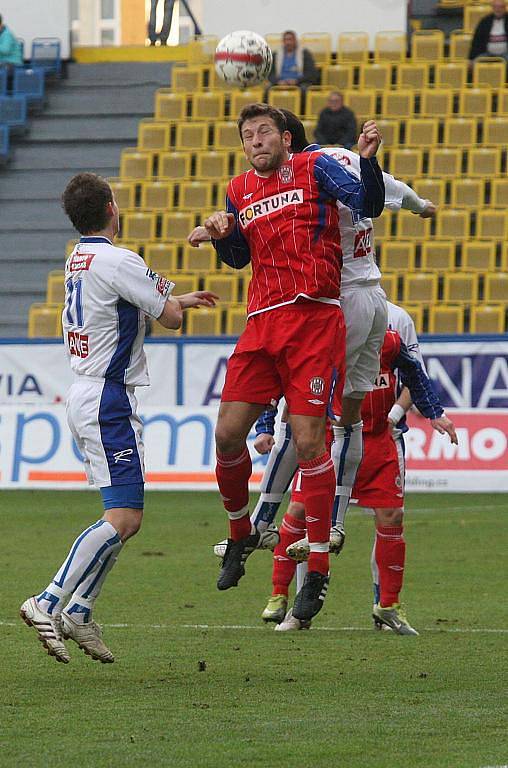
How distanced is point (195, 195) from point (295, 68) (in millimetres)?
2469

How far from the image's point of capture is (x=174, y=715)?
17.5 feet

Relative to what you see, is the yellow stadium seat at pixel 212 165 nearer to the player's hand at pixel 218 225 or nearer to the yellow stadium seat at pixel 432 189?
the yellow stadium seat at pixel 432 189

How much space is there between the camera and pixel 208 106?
22203 millimetres

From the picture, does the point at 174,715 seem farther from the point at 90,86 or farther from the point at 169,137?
the point at 90,86

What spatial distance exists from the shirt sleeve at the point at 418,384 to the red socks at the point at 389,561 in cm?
67

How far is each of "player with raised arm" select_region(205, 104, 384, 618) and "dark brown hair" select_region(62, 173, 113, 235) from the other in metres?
0.56

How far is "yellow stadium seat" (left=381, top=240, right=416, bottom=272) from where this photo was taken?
765 inches

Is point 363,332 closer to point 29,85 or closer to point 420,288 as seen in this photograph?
point 420,288

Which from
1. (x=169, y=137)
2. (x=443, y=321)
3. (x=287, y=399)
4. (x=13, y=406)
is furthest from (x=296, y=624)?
(x=169, y=137)

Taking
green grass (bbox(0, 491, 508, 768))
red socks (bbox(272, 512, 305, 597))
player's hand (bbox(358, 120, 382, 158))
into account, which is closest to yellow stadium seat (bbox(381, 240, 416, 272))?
green grass (bbox(0, 491, 508, 768))

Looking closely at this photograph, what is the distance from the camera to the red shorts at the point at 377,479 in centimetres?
820

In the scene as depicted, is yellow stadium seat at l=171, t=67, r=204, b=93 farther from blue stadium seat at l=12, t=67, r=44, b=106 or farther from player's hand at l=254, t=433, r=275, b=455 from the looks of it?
player's hand at l=254, t=433, r=275, b=455

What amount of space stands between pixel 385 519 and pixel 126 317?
8.26 ft

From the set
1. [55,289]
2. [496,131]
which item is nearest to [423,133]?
[496,131]
